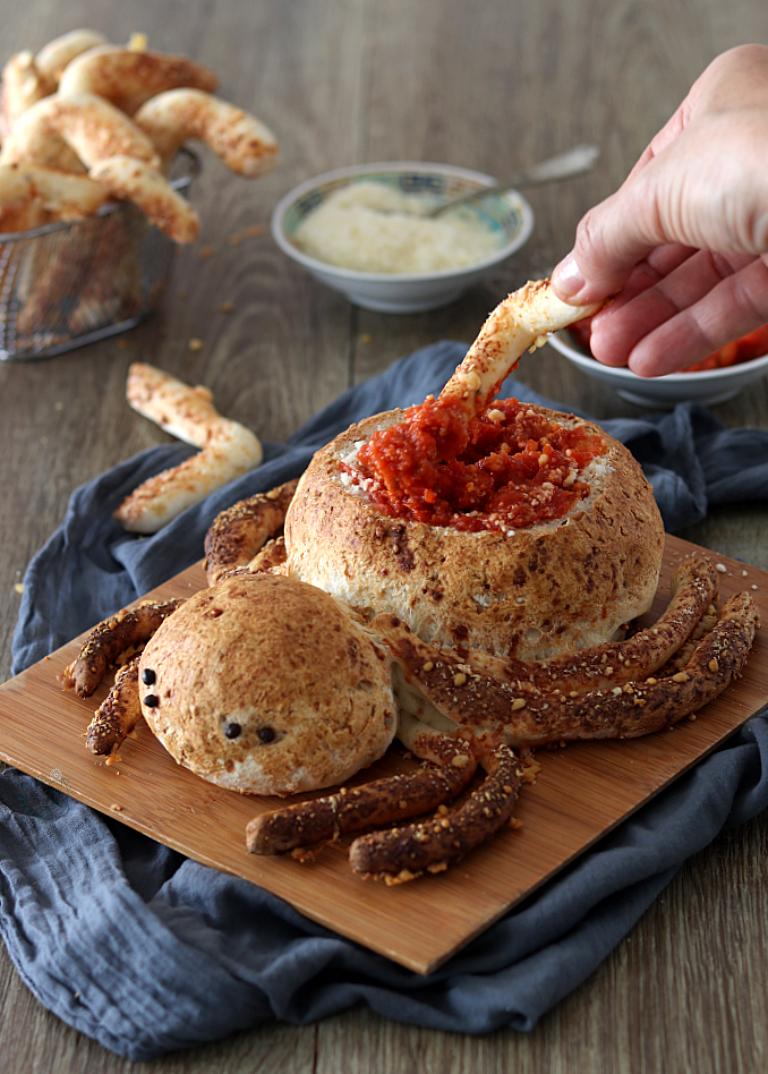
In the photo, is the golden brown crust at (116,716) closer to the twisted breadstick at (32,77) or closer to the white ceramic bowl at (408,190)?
the white ceramic bowl at (408,190)

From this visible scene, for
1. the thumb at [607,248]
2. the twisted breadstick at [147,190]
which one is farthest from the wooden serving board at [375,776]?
the twisted breadstick at [147,190]

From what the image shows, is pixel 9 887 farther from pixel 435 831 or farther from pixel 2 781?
pixel 435 831

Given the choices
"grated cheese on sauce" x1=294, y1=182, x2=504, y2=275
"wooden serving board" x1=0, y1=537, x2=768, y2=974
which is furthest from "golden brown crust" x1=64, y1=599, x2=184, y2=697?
"grated cheese on sauce" x1=294, y1=182, x2=504, y2=275

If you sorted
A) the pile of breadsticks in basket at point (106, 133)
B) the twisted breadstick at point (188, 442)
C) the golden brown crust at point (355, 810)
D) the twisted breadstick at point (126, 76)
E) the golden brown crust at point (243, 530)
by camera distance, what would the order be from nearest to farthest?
the golden brown crust at point (355, 810) → the golden brown crust at point (243, 530) → the twisted breadstick at point (188, 442) → the pile of breadsticks in basket at point (106, 133) → the twisted breadstick at point (126, 76)

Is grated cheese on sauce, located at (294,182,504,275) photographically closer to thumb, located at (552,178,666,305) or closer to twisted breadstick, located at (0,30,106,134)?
twisted breadstick, located at (0,30,106,134)

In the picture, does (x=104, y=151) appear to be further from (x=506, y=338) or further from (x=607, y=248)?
(x=607, y=248)

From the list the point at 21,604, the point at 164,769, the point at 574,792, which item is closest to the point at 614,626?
the point at 574,792
